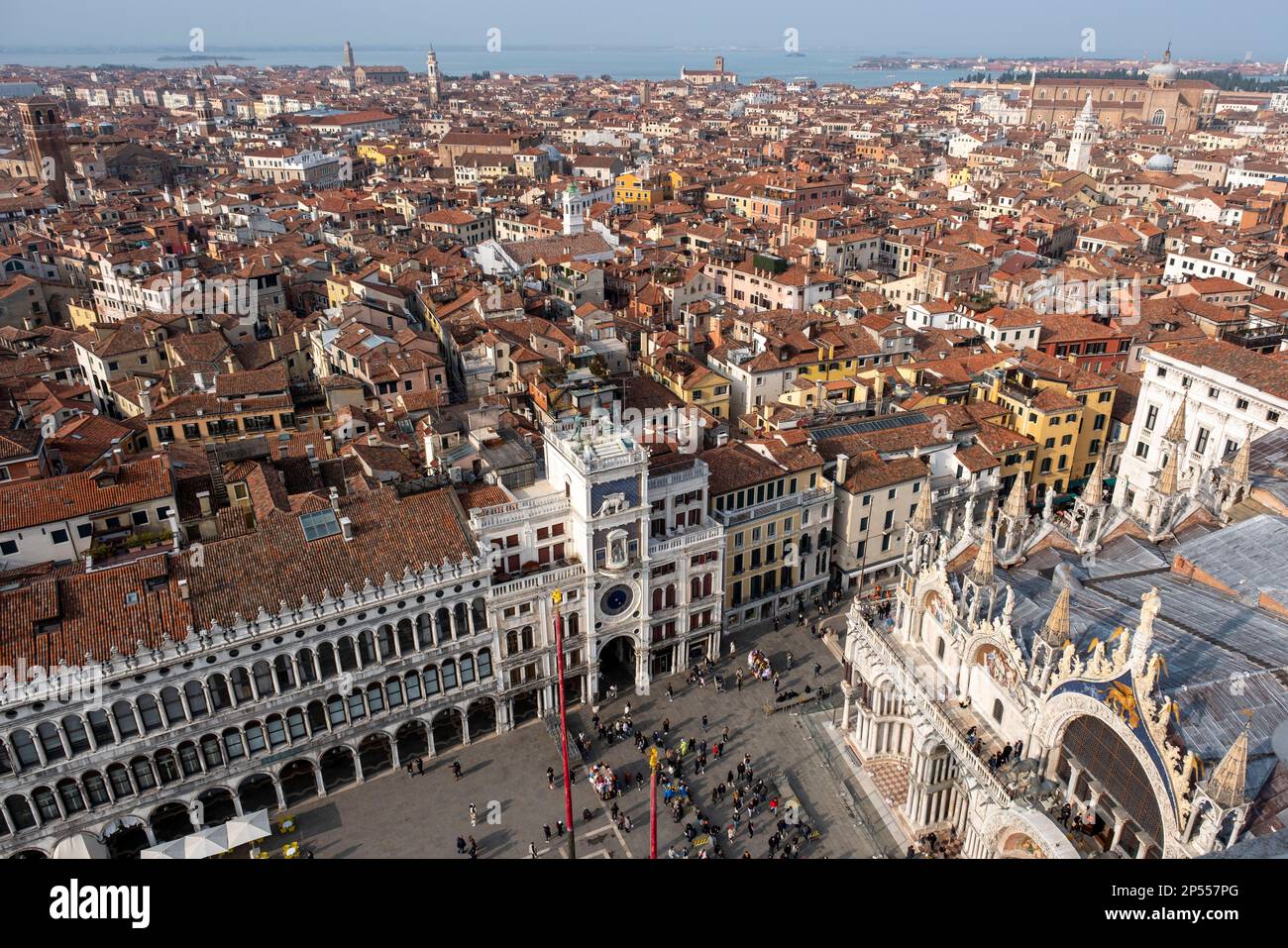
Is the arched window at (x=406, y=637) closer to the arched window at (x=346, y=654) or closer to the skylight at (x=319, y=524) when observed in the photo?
the arched window at (x=346, y=654)

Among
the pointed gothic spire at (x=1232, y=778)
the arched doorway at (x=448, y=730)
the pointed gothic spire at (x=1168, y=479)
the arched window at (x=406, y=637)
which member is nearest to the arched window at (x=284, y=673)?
the arched window at (x=406, y=637)

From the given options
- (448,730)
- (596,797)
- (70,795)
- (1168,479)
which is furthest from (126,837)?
(1168,479)

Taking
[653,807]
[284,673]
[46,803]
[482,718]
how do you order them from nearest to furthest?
[653,807], [46,803], [284,673], [482,718]

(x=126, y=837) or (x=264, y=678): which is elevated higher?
(x=264, y=678)

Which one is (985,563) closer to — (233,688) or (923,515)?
(923,515)

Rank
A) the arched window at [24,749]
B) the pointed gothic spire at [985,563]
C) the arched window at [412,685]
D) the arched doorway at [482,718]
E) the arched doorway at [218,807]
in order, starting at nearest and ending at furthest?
the arched window at [24,749], the pointed gothic spire at [985,563], the arched doorway at [218,807], the arched window at [412,685], the arched doorway at [482,718]
